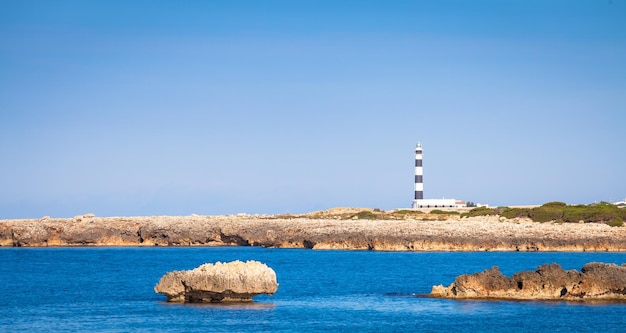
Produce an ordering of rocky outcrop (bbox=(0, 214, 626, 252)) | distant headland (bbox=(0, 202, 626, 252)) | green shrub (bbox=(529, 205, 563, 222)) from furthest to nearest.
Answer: green shrub (bbox=(529, 205, 563, 222))
distant headland (bbox=(0, 202, 626, 252))
rocky outcrop (bbox=(0, 214, 626, 252))

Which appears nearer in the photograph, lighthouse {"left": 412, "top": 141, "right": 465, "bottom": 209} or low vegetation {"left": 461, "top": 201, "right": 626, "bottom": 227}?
low vegetation {"left": 461, "top": 201, "right": 626, "bottom": 227}

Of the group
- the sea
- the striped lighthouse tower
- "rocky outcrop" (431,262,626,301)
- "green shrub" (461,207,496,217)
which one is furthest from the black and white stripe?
"rocky outcrop" (431,262,626,301)

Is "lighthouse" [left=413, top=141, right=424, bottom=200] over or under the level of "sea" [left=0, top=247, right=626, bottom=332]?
over

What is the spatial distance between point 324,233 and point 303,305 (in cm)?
4890

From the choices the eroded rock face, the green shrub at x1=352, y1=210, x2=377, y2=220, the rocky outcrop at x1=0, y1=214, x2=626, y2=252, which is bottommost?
the eroded rock face

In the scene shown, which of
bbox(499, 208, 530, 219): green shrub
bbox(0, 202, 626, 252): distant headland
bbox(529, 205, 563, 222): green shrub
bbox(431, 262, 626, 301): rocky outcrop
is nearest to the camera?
bbox(431, 262, 626, 301): rocky outcrop

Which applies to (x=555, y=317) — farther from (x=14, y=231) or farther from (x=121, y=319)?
(x=14, y=231)

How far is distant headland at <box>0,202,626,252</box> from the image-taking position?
259 ft

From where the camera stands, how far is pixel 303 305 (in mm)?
40000

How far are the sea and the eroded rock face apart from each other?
2.24 feet

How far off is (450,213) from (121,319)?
249ft

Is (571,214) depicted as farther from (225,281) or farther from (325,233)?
(225,281)

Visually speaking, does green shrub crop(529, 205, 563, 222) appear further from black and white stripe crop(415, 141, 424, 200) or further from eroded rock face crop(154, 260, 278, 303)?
eroded rock face crop(154, 260, 278, 303)

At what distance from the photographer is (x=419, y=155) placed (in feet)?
420
